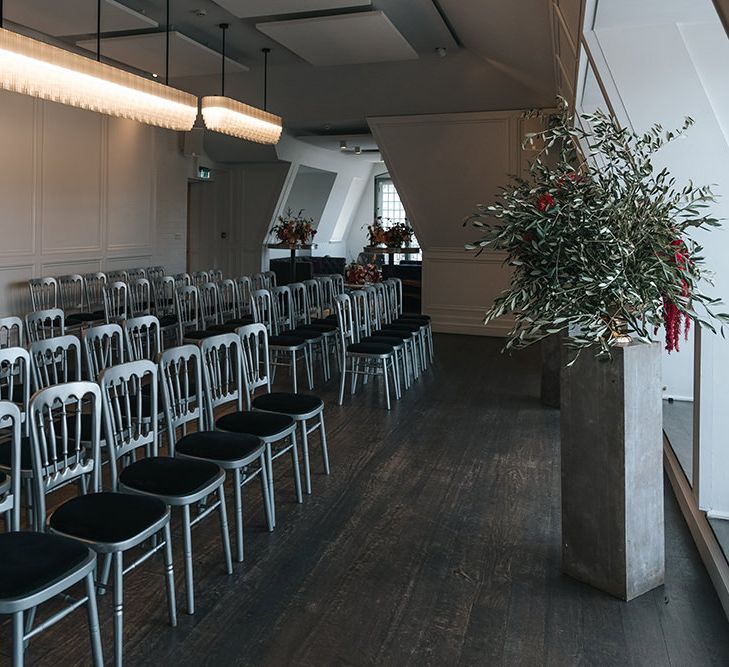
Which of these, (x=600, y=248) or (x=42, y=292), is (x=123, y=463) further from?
(x=42, y=292)

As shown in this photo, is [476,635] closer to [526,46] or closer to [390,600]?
[390,600]

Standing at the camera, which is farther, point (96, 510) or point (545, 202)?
point (545, 202)

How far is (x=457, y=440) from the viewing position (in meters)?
5.14

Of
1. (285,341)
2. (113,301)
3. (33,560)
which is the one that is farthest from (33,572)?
Answer: (113,301)

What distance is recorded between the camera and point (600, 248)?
8.73ft

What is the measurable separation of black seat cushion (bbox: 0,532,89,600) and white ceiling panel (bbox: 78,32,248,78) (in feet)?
20.3

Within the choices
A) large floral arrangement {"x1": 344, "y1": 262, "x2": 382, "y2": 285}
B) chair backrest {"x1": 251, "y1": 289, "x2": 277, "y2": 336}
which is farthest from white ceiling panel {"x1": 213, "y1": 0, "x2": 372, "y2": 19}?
large floral arrangement {"x1": 344, "y1": 262, "x2": 382, "y2": 285}

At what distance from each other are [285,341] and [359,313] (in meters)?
0.99

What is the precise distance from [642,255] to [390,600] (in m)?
1.69

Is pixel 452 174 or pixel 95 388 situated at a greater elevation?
pixel 452 174

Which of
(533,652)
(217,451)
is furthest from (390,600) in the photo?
(217,451)

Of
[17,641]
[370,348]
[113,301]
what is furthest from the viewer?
[113,301]

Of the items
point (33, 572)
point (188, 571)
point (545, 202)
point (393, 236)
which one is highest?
point (393, 236)

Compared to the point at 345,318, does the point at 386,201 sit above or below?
above
